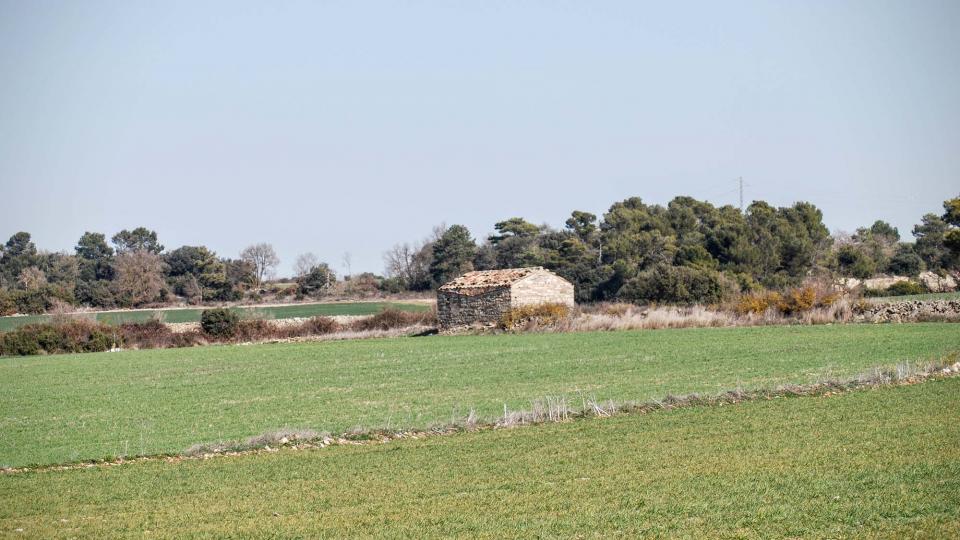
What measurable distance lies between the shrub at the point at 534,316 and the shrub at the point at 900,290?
2710cm

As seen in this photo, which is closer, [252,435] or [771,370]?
[252,435]

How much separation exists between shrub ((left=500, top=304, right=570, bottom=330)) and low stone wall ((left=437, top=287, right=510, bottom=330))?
88 centimetres

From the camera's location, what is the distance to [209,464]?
19.0m

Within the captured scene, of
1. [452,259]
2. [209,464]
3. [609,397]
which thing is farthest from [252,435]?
[452,259]

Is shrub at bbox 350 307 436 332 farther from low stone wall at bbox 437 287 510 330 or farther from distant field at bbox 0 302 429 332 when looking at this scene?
distant field at bbox 0 302 429 332

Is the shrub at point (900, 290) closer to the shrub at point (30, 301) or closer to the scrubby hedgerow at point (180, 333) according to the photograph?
the scrubby hedgerow at point (180, 333)

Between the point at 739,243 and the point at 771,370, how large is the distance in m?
51.5

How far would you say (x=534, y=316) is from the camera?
191 feet

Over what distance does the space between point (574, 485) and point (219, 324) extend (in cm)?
5279

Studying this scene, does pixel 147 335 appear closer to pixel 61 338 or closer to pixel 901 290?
pixel 61 338

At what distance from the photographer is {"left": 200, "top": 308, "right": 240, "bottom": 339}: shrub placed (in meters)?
64.7

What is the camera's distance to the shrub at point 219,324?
64.7m

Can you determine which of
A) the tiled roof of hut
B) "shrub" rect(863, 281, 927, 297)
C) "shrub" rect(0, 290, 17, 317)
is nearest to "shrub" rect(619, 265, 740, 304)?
the tiled roof of hut

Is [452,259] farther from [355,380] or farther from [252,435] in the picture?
[252,435]
